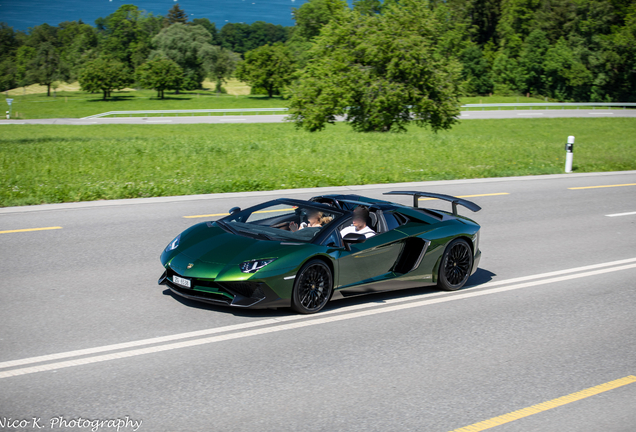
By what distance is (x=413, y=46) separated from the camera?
3225cm

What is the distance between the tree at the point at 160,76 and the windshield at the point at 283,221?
248 feet

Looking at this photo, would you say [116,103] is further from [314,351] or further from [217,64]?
[314,351]

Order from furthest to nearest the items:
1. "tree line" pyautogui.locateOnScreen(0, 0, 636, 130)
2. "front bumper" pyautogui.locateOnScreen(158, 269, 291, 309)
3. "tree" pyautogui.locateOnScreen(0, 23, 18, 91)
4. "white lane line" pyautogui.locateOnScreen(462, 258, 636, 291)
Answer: "tree" pyautogui.locateOnScreen(0, 23, 18, 91), "tree line" pyautogui.locateOnScreen(0, 0, 636, 130), "white lane line" pyautogui.locateOnScreen(462, 258, 636, 291), "front bumper" pyautogui.locateOnScreen(158, 269, 291, 309)

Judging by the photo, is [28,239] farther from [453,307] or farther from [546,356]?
[546,356]

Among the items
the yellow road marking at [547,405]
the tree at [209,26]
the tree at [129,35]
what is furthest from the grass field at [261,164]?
the tree at [209,26]

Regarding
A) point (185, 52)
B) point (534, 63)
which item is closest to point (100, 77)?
point (185, 52)

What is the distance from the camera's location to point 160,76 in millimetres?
79625

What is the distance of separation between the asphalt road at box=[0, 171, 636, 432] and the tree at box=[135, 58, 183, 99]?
7351 centimetres

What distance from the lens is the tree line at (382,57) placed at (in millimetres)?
32375

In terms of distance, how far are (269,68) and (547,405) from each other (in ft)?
261

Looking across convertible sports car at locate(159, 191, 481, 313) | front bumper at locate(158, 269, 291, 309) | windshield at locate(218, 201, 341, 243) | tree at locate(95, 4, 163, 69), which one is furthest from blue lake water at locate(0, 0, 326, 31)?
front bumper at locate(158, 269, 291, 309)

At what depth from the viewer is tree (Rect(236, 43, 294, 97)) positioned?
3194 inches

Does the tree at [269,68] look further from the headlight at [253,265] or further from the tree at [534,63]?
the headlight at [253,265]

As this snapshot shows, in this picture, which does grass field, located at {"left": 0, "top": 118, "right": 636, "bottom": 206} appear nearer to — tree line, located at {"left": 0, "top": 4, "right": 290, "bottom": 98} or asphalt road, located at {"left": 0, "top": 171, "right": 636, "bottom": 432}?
asphalt road, located at {"left": 0, "top": 171, "right": 636, "bottom": 432}
